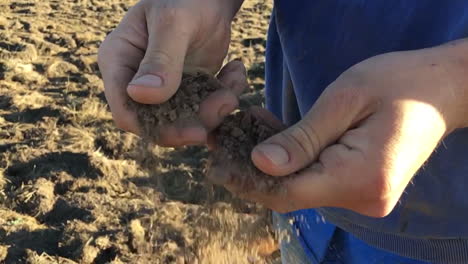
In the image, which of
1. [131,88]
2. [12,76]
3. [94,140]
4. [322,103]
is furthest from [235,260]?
[12,76]

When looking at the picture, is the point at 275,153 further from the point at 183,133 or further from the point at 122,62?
the point at 122,62

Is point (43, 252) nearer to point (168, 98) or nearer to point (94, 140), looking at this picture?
point (94, 140)

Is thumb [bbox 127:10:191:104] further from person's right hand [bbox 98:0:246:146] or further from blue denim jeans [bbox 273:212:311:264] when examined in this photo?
blue denim jeans [bbox 273:212:311:264]

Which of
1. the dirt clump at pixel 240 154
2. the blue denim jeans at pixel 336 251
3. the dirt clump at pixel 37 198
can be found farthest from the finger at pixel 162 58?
the dirt clump at pixel 37 198

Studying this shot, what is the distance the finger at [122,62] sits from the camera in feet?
4.11

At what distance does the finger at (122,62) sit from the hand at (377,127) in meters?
0.38

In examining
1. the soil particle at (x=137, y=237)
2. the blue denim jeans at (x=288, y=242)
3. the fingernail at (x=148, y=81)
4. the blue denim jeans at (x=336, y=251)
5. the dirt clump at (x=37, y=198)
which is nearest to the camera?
the fingernail at (x=148, y=81)

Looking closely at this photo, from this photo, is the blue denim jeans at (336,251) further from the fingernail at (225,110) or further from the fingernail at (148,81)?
the fingernail at (148,81)

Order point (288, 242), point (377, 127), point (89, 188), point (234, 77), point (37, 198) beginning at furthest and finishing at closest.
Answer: point (89, 188) → point (37, 198) → point (288, 242) → point (234, 77) → point (377, 127)

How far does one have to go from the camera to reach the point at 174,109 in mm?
1247

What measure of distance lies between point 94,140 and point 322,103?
106 inches

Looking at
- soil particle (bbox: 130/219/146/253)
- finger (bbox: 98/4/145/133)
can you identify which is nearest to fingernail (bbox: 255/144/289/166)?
finger (bbox: 98/4/145/133)

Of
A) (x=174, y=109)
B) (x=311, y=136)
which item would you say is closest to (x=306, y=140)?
(x=311, y=136)

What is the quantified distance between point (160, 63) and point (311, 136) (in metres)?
0.37
